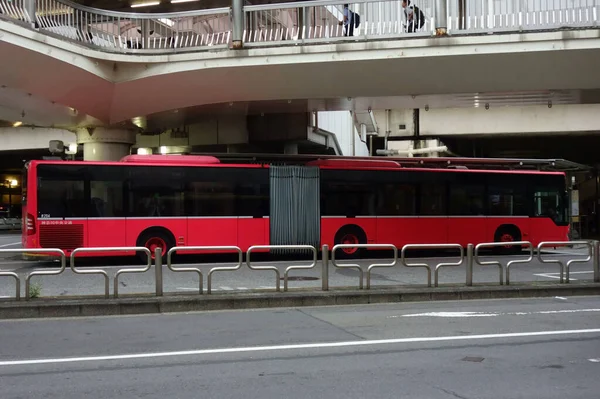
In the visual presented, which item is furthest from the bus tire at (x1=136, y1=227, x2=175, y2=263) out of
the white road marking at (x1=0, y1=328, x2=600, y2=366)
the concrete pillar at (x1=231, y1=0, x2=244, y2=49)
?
the white road marking at (x1=0, y1=328, x2=600, y2=366)

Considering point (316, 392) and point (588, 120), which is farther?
point (588, 120)

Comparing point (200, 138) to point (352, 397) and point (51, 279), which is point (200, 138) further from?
point (352, 397)

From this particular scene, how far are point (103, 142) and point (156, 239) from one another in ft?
21.6

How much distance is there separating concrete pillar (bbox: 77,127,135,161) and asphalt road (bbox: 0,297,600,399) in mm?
13860

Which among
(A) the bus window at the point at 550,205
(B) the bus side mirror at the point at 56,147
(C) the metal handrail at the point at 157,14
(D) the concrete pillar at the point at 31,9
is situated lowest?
(A) the bus window at the point at 550,205

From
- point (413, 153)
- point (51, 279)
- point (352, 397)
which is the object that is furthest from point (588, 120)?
point (352, 397)

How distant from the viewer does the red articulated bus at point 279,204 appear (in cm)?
1692

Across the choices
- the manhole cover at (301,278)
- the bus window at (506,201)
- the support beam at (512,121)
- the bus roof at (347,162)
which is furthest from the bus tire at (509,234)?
the manhole cover at (301,278)

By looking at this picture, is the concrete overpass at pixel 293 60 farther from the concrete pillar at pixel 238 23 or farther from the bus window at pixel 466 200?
the bus window at pixel 466 200

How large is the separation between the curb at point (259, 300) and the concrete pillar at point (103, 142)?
13211mm

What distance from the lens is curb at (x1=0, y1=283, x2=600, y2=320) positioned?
980 centimetres

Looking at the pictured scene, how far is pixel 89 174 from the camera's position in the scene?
17.2 metres

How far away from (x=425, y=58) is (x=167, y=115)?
33.3 ft

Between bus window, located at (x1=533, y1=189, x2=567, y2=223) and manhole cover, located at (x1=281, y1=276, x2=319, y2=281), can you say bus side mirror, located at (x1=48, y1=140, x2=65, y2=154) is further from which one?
bus window, located at (x1=533, y1=189, x2=567, y2=223)
